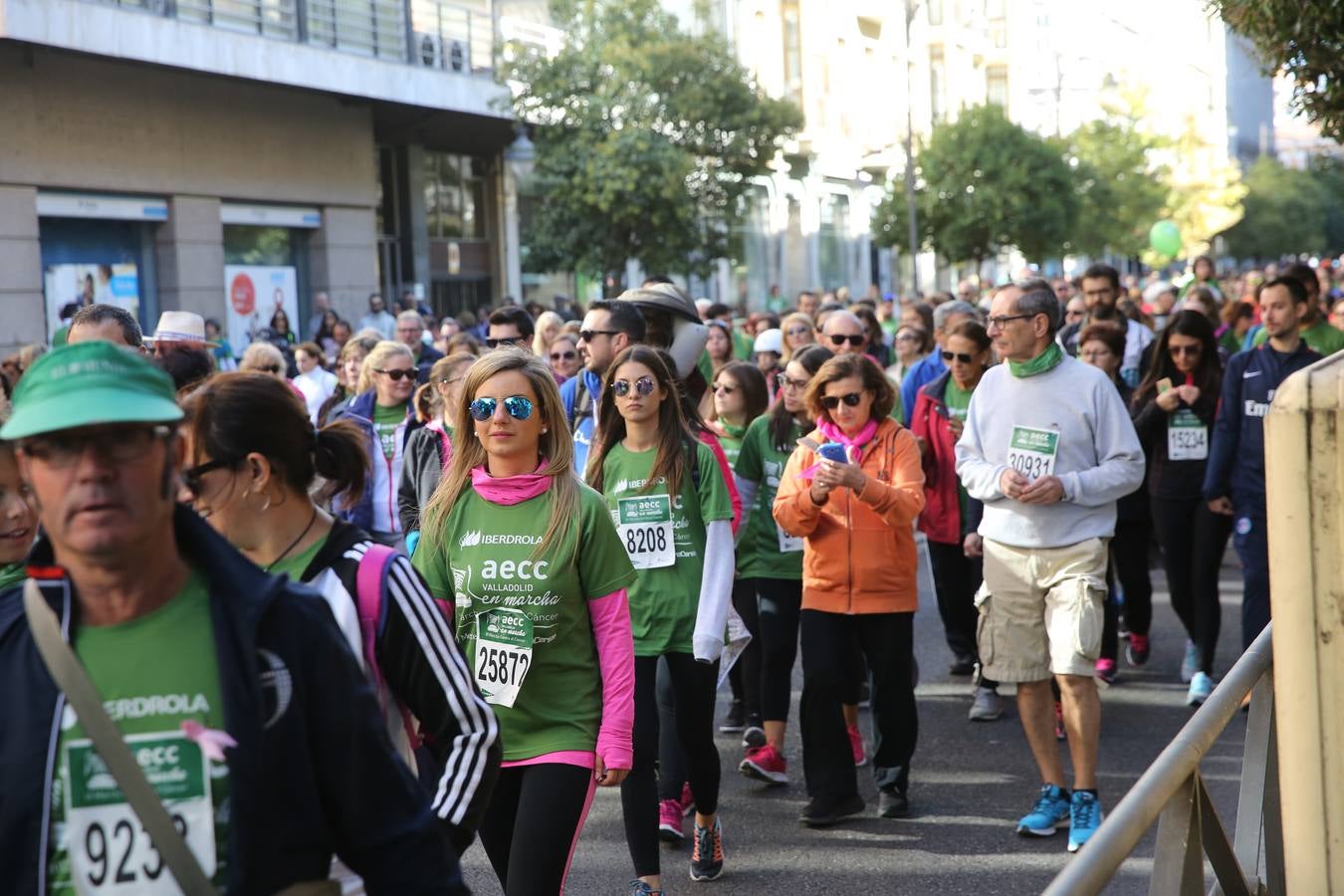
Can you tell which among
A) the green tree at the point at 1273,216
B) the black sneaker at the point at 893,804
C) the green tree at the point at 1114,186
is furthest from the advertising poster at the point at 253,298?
the green tree at the point at 1273,216

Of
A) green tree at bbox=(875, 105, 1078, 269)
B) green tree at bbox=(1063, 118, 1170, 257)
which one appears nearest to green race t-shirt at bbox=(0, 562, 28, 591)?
green tree at bbox=(875, 105, 1078, 269)

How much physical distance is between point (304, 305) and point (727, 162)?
7590mm

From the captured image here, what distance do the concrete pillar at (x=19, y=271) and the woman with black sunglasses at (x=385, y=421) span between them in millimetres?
12384

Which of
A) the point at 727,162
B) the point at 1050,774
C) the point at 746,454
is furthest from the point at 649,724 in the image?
the point at 727,162

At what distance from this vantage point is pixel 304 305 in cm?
2683

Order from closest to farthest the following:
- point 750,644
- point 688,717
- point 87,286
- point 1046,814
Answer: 1. point 688,717
2. point 1046,814
3. point 750,644
4. point 87,286

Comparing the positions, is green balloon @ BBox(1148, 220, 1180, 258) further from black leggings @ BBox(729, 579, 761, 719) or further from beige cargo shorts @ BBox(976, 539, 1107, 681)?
beige cargo shorts @ BBox(976, 539, 1107, 681)

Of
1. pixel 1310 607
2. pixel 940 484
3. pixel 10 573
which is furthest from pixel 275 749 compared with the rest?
pixel 940 484

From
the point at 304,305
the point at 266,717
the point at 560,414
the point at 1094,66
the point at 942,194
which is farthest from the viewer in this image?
the point at 1094,66

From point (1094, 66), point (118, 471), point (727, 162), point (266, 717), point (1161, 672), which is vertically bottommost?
point (1161, 672)

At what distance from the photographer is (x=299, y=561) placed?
3.04m

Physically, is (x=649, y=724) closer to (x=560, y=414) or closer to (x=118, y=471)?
(x=560, y=414)

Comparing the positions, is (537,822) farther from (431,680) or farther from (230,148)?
(230,148)

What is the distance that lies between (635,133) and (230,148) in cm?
639
